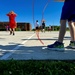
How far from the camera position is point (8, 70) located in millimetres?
4469

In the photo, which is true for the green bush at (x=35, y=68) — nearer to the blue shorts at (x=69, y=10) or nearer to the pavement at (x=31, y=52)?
the pavement at (x=31, y=52)

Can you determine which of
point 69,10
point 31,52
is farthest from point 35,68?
point 69,10

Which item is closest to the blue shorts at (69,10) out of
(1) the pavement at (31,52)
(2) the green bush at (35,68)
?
(1) the pavement at (31,52)

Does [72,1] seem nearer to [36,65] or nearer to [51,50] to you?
[51,50]

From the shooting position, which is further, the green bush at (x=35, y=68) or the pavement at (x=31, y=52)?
the pavement at (x=31, y=52)

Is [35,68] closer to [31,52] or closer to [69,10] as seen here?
[31,52]

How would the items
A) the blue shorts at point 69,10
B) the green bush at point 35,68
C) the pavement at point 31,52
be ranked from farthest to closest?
the blue shorts at point 69,10 < the pavement at point 31,52 < the green bush at point 35,68

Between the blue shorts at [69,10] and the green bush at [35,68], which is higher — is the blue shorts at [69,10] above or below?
Result: above

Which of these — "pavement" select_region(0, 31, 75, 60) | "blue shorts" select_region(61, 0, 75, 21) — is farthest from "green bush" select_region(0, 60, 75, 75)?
"blue shorts" select_region(61, 0, 75, 21)

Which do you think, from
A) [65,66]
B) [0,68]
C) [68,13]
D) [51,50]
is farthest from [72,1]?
[0,68]

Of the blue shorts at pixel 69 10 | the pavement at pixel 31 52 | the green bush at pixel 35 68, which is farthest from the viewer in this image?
the blue shorts at pixel 69 10

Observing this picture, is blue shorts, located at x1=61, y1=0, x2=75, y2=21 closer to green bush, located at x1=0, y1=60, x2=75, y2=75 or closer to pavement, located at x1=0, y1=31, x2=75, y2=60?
pavement, located at x1=0, y1=31, x2=75, y2=60

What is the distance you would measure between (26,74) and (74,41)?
3624mm

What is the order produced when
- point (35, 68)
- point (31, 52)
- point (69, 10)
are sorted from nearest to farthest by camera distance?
point (35, 68)
point (31, 52)
point (69, 10)
